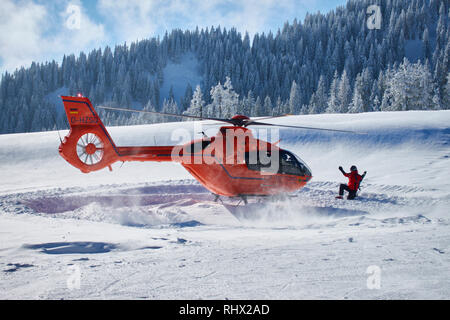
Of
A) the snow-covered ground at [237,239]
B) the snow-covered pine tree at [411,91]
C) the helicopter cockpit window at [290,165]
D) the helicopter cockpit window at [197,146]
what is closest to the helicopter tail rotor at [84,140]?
the snow-covered ground at [237,239]

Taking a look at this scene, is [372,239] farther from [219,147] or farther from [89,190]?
[89,190]

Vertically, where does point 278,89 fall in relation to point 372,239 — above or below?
above

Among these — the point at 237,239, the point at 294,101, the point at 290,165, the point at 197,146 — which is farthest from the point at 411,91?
the point at 237,239

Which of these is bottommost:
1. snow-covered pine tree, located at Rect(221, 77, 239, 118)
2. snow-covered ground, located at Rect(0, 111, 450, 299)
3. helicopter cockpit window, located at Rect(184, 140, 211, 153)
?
snow-covered ground, located at Rect(0, 111, 450, 299)

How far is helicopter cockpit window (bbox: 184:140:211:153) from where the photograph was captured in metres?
8.84

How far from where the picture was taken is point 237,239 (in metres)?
4.76

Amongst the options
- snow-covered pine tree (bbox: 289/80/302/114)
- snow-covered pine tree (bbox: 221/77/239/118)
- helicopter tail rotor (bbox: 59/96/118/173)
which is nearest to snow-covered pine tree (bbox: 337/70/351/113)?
snow-covered pine tree (bbox: 289/80/302/114)

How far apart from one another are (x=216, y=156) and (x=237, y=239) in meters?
4.28

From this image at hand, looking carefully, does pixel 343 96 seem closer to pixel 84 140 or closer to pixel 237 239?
pixel 84 140

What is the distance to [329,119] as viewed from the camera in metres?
19.5

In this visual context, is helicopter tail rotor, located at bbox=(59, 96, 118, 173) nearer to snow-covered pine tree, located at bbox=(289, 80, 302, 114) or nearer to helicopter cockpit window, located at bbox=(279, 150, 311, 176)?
helicopter cockpit window, located at bbox=(279, 150, 311, 176)
